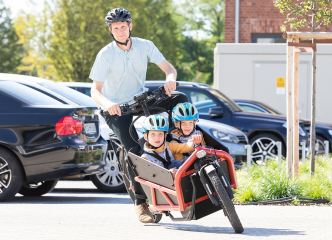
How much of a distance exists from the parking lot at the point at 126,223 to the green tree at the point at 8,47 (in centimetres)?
3992

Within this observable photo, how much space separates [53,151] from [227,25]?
13.6 metres

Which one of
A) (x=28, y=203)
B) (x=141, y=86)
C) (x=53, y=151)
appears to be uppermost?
(x=141, y=86)

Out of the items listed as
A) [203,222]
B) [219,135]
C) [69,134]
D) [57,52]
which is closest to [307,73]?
[219,135]

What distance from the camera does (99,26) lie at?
3369cm

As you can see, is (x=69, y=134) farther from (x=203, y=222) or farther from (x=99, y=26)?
(x=99, y=26)

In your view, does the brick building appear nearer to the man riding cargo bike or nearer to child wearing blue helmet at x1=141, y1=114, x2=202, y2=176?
the man riding cargo bike

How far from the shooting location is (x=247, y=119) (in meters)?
11.7

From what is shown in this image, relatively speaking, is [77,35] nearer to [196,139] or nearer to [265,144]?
[265,144]

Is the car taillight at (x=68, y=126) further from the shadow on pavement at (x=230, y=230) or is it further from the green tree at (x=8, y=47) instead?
the green tree at (x=8, y=47)

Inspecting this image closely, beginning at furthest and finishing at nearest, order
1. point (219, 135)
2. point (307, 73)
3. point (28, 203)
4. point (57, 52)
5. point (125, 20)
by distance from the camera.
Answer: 1. point (57, 52)
2. point (307, 73)
3. point (219, 135)
4. point (28, 203)
5. point (125, 20)

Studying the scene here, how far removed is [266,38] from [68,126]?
1359 centimetres

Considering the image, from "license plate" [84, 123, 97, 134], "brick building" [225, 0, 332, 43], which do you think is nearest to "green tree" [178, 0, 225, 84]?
"brick building" [225, 0, 332, 43]

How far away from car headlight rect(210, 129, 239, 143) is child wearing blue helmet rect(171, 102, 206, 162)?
182 inches

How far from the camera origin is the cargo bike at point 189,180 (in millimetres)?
4539
